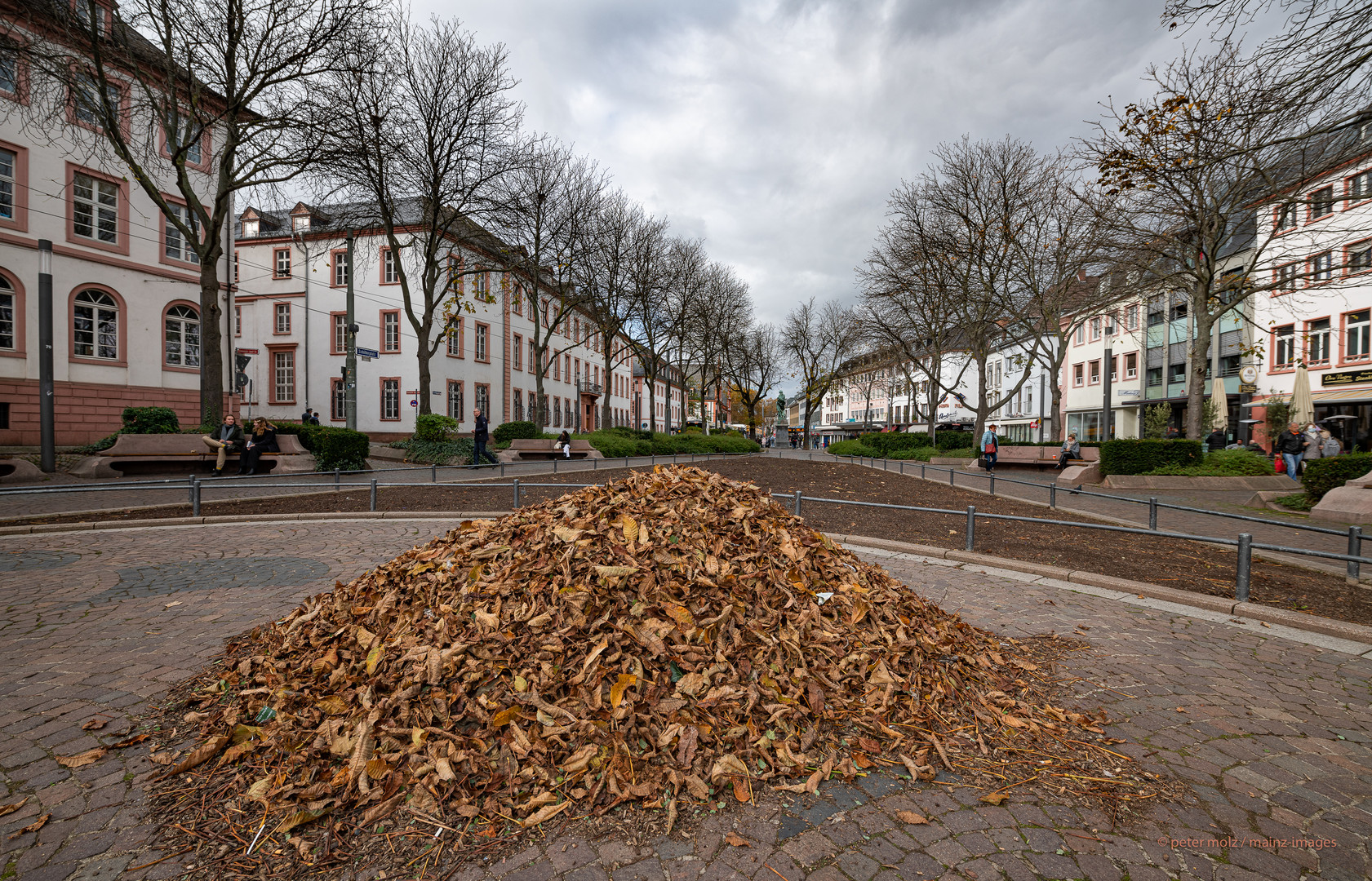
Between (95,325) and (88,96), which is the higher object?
(88,96)

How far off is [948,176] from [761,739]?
90.5ft

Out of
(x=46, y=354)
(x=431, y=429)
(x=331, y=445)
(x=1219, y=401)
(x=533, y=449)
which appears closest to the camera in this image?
(x=46, y=354)

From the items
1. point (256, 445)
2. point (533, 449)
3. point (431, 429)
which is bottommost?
point (533, 449)

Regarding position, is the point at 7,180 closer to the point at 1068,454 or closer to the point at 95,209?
the point at 95,209

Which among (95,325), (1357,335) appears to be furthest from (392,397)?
(1357,335)

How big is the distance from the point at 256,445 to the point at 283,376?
25329mm

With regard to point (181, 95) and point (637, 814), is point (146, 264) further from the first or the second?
point (637, 814)

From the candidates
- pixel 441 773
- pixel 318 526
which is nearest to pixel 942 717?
pixel 441 773

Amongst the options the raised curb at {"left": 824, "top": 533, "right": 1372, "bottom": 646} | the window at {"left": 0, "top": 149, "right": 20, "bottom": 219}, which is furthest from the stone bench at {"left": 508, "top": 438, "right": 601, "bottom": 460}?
the raised curb at {"left": 824, "top": 533, "right": 1372, "bottom": 646}

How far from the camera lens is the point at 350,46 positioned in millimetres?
15625

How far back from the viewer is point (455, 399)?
3622 centimetres

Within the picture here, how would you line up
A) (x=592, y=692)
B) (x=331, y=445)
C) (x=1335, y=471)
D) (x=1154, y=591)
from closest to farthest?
(x=592, y=692)
(x=1154, y=591)
(x=1335, y=471)
(x=331, y=445)

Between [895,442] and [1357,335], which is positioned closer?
[1357,335]

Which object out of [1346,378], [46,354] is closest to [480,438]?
[46,354]
